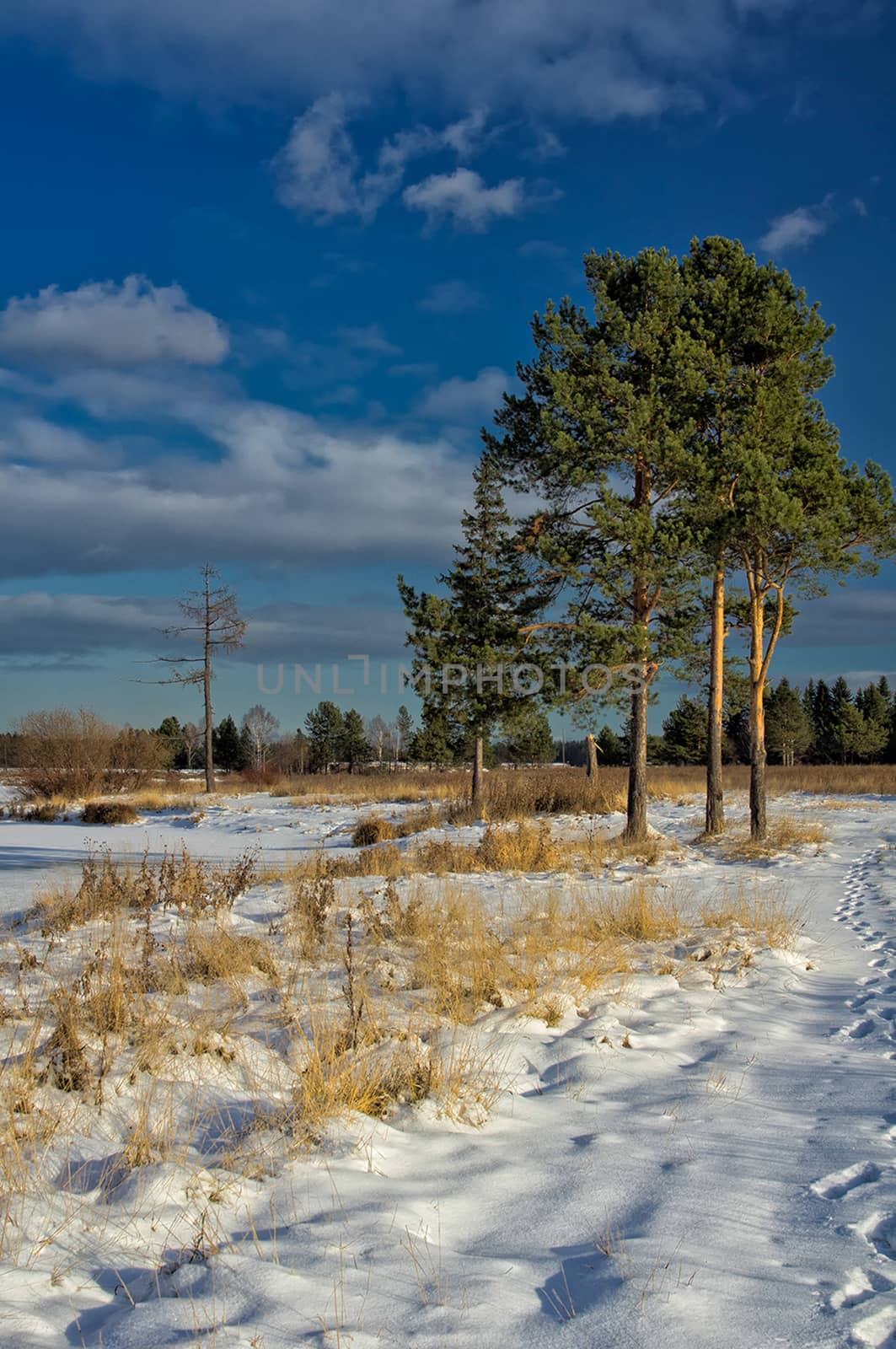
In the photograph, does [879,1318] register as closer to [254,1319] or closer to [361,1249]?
[361,1249]

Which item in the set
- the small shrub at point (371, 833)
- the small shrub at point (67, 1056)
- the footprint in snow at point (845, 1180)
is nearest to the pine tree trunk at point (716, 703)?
the small shrub at point (371, 833)

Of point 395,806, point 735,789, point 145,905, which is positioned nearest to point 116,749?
point 395,806

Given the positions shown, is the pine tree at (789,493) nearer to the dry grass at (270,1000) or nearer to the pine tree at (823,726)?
the dry grass at (270,1000)

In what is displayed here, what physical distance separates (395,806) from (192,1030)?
22.7 meters

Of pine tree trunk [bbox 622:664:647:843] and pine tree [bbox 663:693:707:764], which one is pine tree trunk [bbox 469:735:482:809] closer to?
pine tree trunk [bbox 622:664:647:843]

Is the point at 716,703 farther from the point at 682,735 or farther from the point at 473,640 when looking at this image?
the point at 682,735

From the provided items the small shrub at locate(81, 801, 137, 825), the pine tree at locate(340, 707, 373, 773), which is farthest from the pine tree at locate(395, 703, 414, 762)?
the small shrub at locate(81, 801, 137, 825)

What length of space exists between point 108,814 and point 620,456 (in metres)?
18.4

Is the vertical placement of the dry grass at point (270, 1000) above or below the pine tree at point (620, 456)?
below

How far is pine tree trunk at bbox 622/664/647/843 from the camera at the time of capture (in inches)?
593

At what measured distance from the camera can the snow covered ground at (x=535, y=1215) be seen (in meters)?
2.25

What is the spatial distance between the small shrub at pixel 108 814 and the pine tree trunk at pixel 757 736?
18017 mm

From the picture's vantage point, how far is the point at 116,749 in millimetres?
33219

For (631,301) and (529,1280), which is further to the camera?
(631,301)
